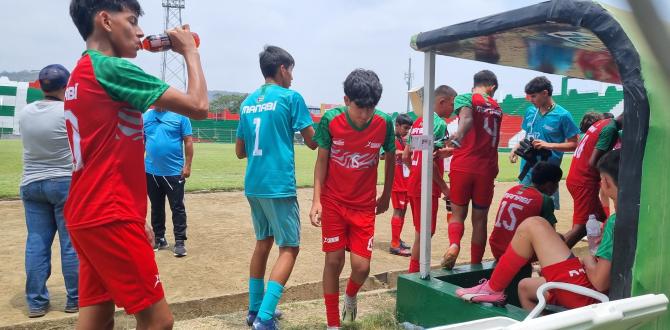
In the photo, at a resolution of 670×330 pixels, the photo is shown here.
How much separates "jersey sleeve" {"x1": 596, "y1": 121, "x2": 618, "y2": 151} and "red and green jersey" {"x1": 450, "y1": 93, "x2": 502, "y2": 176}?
85 centimetres

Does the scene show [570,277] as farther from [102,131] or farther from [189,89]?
[102,131]

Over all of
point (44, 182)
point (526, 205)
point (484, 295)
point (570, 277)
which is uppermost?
point (44, 182)

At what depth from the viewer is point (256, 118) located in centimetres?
389

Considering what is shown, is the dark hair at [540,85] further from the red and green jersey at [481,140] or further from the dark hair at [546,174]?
the dark hair at [546,174]

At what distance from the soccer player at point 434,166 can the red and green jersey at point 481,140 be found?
0.32 m

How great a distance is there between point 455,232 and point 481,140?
863 mm

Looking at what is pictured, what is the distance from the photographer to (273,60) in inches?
157

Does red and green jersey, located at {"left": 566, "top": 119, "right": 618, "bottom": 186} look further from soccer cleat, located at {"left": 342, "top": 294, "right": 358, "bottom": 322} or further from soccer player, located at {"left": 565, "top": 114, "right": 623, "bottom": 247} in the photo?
soccer cleat, located at {"left": 342, "top": 294, "right": 358, "bottom": 322}

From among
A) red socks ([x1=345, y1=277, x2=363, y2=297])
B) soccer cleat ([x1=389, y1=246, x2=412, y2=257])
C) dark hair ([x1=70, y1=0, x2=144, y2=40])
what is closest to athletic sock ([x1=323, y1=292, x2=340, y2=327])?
red socks ([x1=345, y1=277, x2=363, y2=297])

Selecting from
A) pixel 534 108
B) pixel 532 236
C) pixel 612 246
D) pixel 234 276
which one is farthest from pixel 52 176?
pixel 534 108

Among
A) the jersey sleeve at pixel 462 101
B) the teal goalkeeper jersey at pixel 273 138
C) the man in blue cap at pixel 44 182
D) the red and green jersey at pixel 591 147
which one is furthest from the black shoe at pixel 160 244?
the red and green jersey at pixel 591 147

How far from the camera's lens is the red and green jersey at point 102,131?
2.15 meters

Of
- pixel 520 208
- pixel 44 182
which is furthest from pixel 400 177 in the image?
pixel 44 182

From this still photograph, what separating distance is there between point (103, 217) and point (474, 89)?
3.71 metres
